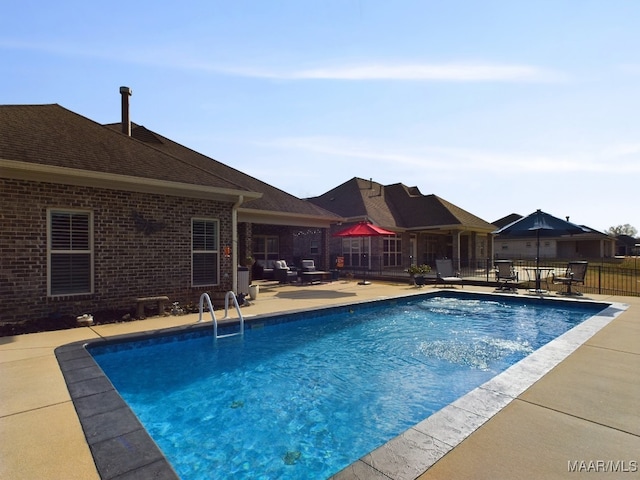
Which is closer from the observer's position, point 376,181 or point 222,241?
point 222,241

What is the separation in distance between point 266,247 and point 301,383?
558 inches

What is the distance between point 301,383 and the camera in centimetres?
504

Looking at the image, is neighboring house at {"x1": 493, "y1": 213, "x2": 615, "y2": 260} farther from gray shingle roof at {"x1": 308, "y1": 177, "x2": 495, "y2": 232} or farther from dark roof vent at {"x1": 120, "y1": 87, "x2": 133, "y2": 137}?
dark roof vent at {"x1": 120, "y1": 87, "x2": 133, "y2": 137}

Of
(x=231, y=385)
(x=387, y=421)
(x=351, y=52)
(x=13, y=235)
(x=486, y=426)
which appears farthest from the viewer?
(x=351, y=52)

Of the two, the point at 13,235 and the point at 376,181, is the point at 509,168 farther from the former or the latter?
the point at 13,235

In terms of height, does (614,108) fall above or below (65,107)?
below

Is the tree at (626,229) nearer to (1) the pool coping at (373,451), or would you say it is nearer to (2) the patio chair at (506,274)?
(2) the patio chair at (506,274)

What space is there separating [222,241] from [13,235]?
4460 millimetres

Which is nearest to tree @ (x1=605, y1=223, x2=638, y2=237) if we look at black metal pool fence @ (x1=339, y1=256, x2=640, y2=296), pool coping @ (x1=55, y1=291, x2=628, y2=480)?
black metal pool fence @ (x1=339, y1=256, x2=640, y2=296)

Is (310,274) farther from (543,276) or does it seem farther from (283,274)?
(543,276)

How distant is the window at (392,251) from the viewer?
2178 centimetres

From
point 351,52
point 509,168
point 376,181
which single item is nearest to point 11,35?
point 351,52

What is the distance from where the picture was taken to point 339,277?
1809cm

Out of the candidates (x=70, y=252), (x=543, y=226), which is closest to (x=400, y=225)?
(x=543, y=226)
